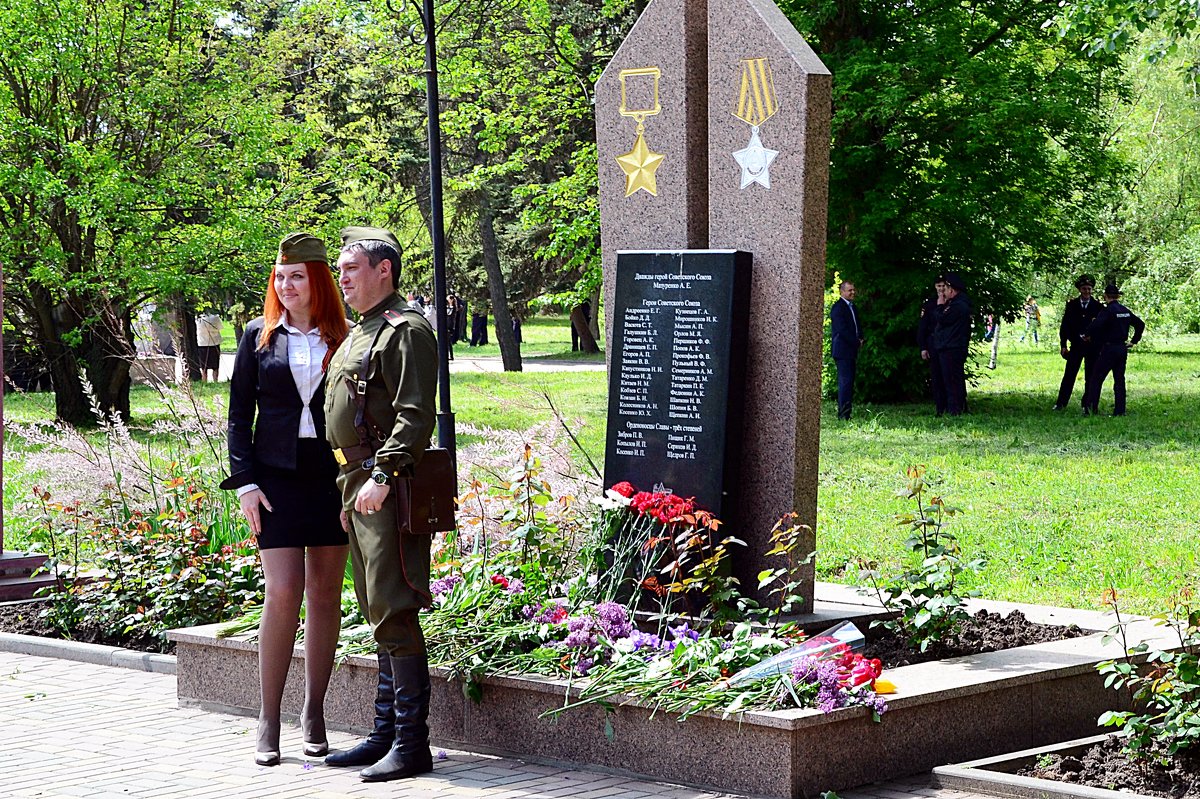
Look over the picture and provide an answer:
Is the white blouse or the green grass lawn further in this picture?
the green grass lawn

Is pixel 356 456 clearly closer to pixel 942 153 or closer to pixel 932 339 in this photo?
pixel 932 339

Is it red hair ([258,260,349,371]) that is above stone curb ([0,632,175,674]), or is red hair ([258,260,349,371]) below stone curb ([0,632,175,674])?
above

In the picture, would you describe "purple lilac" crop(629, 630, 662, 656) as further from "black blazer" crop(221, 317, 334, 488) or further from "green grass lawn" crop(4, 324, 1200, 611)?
"black blazer" crop(221, 317, 334, 488)

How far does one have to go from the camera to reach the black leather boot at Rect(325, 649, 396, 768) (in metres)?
6.21

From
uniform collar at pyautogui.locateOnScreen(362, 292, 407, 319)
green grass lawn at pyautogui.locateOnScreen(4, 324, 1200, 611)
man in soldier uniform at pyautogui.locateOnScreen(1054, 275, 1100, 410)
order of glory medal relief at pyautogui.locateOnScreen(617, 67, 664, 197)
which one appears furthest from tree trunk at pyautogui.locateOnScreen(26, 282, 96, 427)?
uniform collar at pyautogui.locateOnScreen(362, 292, 407, 319)

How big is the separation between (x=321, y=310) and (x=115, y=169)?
15748 millimetres

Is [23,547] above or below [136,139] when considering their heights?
below

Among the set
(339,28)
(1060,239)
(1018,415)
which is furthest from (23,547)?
(339,28)

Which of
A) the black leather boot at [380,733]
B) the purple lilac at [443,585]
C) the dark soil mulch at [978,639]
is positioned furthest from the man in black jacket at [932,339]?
the black leather boot at [380,733]

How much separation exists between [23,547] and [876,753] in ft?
25.7

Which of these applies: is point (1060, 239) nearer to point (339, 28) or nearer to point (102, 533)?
point (102, 533)

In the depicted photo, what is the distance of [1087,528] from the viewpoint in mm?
11836

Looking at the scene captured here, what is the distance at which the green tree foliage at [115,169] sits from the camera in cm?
2125

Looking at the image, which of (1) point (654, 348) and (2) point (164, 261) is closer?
(1) point (654, 348)
